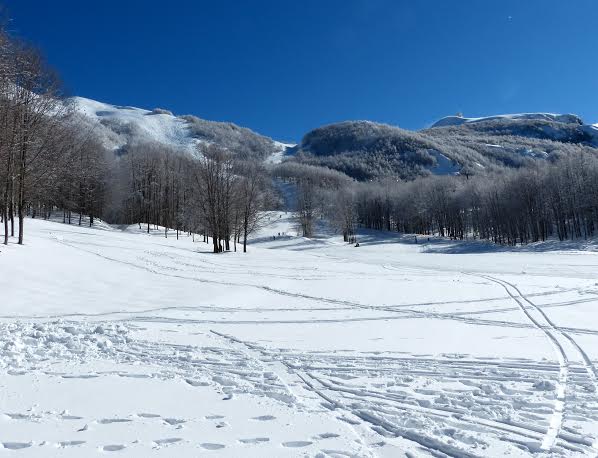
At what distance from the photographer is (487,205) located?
78.4 meters

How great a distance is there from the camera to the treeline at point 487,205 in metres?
65.9

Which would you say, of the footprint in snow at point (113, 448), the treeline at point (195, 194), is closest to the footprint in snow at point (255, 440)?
the footprint in snow at point (113, 448)

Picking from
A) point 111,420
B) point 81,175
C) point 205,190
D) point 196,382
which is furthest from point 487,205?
point 111,420

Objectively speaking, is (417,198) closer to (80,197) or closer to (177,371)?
(80,197)

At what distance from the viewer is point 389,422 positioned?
4.58m

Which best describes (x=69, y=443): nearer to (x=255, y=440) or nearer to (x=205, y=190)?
(x=255, y=440)

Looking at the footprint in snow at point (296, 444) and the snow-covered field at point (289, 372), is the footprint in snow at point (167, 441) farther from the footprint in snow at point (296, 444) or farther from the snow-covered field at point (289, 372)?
the footprint in snow at point (296, 444)

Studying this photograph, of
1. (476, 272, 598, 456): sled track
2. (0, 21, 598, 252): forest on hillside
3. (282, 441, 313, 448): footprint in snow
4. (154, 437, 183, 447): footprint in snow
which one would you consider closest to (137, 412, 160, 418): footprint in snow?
(154, 437, 183, 447): footprint in snow

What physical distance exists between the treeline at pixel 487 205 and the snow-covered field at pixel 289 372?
6201 cm

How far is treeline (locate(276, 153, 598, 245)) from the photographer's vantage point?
65.9 m

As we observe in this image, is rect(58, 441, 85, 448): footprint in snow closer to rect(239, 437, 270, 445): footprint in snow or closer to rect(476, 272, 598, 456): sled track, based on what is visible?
rect(239, 437, 270, 445): footprint in snow

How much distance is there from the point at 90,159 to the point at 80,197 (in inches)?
227

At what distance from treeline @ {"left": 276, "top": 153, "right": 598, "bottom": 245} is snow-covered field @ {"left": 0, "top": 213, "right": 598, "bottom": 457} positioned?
6201cm

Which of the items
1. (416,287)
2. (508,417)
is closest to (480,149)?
(416,287)
